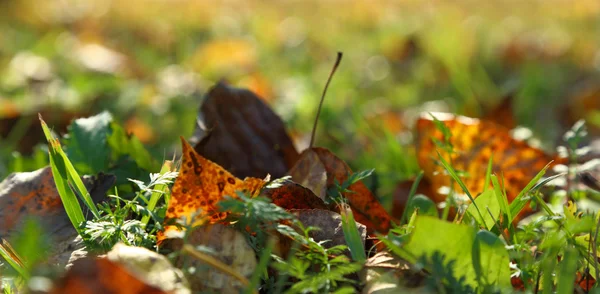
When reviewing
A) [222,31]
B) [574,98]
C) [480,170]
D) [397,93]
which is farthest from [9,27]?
[480,170]

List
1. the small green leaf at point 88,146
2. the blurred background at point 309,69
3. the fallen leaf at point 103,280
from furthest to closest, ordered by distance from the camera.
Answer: the blurred background at point 309,69
the small green leaf at point 88,146
the fallen leaf at point 103,280

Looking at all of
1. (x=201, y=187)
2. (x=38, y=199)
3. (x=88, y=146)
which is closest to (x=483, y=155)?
(x=201, y=187)

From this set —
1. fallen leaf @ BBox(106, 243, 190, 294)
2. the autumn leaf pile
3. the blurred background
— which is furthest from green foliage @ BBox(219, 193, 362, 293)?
the blurred background

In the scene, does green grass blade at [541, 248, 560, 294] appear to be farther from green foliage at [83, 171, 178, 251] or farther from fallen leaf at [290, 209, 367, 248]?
green foliage at [83, 171, 178, 251]

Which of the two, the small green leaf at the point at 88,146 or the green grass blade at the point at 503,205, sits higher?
the green grass blade at the point at 503,205

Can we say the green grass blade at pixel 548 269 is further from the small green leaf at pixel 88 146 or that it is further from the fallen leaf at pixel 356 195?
the small green leaf at pixel 88 146

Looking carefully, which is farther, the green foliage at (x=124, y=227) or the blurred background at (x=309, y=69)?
the blurred background at (x=309, y=69)

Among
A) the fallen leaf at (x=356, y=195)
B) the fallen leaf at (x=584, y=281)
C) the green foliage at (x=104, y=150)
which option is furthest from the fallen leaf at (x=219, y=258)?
the fallen leaf at (x=584, y=281)

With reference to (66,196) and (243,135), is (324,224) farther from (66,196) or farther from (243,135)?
(243,135)
